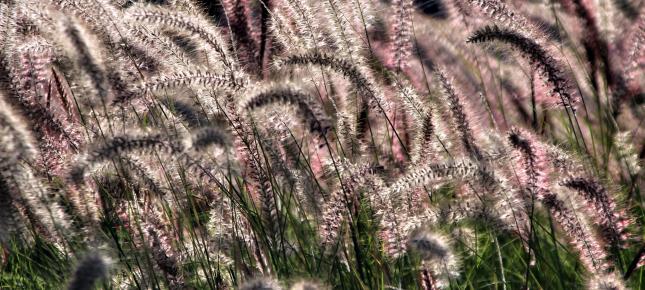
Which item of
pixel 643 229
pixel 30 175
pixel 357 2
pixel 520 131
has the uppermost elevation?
pixel 357 2

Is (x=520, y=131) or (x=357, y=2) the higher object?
(x=357, y=2)

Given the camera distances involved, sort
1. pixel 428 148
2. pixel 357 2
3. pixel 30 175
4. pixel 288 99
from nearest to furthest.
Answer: pixel 288 99
pixel 30 175
pixel 428 148
pixel 357 2

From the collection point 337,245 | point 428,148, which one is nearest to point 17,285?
point 337,245

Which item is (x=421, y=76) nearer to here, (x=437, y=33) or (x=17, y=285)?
(x=437, y=33)

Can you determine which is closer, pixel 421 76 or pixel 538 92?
pixel 538 92

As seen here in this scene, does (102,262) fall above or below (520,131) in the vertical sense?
below

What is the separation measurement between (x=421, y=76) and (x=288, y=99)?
1.67 meters

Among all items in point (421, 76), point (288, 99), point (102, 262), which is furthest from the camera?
point (421, 76)

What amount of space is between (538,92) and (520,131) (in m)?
1.07

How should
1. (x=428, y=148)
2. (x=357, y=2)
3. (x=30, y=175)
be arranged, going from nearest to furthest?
(x=30, y=175) < (x=428, y=148) < (x=357, y=2)

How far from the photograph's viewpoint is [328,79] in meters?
3.39

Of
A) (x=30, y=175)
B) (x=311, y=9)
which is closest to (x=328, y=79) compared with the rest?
(x=311, y=9)

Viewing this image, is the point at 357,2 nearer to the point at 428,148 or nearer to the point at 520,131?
the point at 428,148

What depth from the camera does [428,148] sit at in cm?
300
